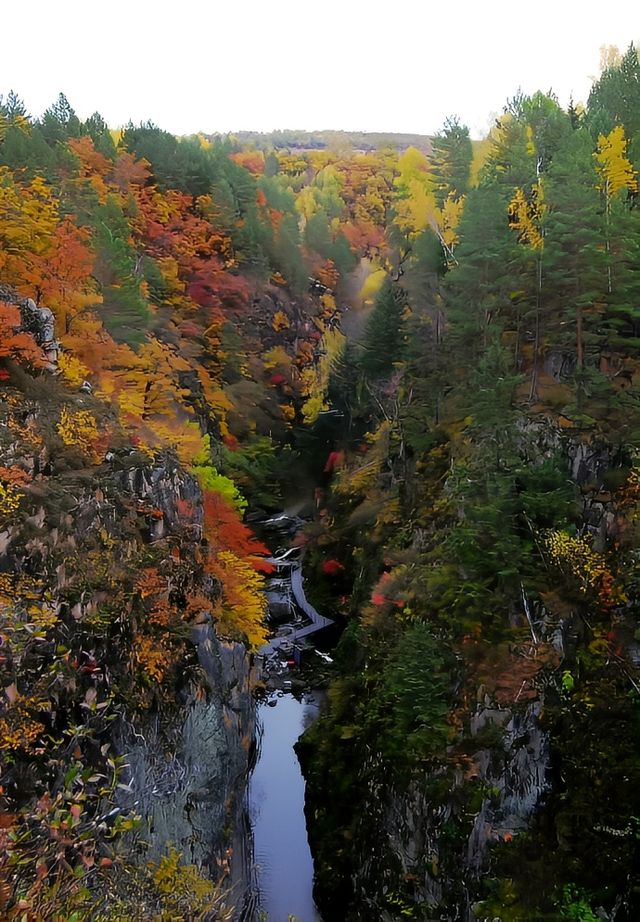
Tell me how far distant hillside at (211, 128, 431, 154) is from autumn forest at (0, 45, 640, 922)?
12582 centimetres

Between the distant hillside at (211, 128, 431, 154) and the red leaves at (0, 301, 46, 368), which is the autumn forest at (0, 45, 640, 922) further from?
the distant hillside at (211, 128, 431, 154)

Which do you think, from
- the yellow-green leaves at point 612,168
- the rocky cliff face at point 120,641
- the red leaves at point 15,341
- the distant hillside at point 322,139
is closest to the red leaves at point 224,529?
the rocky cliff face at point 120,641

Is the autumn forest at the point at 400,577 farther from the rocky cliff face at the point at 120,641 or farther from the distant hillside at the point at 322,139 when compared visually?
the distant hillside at the point at 322,139

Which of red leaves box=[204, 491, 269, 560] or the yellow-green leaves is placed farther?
red leaves box=[204, 491, 269, 560]

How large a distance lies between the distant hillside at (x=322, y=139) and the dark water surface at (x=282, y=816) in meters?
137

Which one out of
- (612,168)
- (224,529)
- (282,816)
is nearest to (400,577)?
(224,529)

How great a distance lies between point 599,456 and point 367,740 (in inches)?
538

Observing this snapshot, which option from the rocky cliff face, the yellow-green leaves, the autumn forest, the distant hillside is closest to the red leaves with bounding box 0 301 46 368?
the autumn forest

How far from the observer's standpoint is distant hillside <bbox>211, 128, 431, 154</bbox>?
15462 cm

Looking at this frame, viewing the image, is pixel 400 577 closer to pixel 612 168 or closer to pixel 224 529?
pixel 224 529

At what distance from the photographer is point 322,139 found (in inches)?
6344

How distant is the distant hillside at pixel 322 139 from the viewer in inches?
6088

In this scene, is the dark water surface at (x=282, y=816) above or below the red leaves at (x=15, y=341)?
below

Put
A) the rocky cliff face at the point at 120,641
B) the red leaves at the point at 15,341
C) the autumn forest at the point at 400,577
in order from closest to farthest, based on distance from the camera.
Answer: the rocky cliff face at the point at 120,641 → the autumn forest at the point at 400,577 → the red leaves at the point at 15,341
